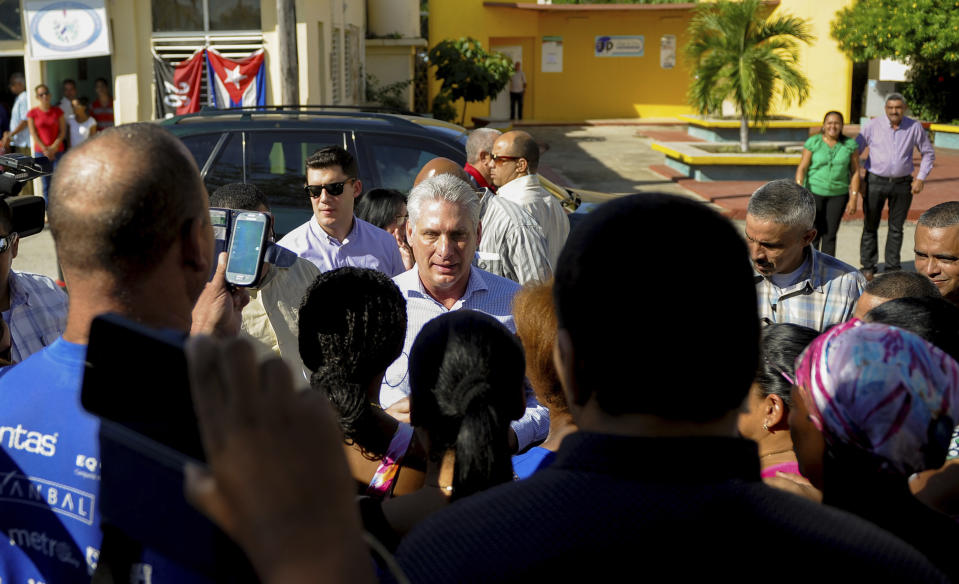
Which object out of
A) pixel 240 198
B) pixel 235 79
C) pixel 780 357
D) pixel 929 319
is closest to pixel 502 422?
pixel 780 357

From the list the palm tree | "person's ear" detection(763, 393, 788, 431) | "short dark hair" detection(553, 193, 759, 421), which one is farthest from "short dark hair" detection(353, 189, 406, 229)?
the palm tree

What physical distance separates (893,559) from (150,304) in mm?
1304

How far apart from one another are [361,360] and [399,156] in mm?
4870

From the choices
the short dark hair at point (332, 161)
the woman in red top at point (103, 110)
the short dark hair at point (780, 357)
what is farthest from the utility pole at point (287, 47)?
the short dark hair at point (780, 357)

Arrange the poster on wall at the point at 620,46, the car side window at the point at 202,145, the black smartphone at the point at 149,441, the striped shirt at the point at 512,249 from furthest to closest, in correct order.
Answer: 1. the poster on wall at the point at 620,46
2. the car side window at the point at 202,145
3. the striped shirt at the point at 512,249
4. the black smartphone at the point at 149,441

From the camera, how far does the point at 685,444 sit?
4.00ft

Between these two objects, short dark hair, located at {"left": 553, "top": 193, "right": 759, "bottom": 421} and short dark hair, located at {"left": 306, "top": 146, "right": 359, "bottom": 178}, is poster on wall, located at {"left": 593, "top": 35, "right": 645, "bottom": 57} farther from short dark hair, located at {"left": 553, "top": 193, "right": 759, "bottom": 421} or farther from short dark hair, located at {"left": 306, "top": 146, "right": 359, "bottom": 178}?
short dark hair, located at {"left": 553, "top": 193, "right": 759, "bottom": 421}

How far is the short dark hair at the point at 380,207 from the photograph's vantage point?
18.4ft

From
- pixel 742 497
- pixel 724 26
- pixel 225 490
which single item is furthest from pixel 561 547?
pixel 724 26

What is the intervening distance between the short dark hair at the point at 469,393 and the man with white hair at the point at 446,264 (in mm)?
1586

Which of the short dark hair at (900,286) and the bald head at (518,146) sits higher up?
the bald head at (518,146)

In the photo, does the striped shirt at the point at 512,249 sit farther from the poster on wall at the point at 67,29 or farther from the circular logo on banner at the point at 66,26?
the circular logo on banner at the point at 66,26

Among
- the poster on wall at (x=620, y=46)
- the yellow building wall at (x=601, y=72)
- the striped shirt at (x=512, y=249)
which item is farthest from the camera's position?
the poster on wall at (x=620, y=46)

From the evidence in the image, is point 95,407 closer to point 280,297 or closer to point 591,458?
point 591,458
